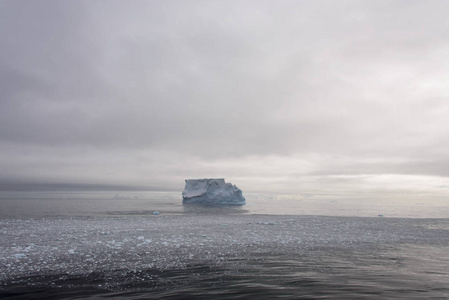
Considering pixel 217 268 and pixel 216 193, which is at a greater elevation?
pixel 216 193

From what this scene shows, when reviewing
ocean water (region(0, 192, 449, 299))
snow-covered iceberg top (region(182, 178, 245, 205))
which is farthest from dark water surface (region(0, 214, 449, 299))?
snow-covered iceberg top (region(182, 178, 245, 205))

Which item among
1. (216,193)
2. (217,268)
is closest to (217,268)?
(217,268)

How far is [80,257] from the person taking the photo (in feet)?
34.0

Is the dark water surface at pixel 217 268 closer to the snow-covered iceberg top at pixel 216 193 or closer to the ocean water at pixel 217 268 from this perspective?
the ocean water at pixel 217 268

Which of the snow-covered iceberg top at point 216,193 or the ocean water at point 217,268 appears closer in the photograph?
the ocean water at point 217,268

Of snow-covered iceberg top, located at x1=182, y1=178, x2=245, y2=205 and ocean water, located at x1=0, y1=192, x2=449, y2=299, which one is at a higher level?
snow-covered iceberg top, located at x1=182, y1=178, x2=245, y2=205

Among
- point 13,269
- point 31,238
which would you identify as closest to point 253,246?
point 13,269

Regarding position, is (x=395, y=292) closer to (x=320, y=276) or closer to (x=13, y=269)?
(x=320, y=276)

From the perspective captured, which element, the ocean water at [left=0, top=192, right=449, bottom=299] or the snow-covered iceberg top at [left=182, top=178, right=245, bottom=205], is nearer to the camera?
the ocean water at [left=0, top=192, right=449, bottom=299]

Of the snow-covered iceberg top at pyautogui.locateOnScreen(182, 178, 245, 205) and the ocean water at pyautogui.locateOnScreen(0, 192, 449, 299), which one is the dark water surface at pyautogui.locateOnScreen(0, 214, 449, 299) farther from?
the snow-covered iceberg top at pyautogui.locateOnScreen(182, 178, 245, 205)

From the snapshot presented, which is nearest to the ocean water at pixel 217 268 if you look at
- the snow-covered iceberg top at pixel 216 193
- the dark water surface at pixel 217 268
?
the dark water surface at pixel 217 268

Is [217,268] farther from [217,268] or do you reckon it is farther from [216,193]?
[216,193]

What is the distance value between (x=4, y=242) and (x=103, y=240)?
422 centimetres

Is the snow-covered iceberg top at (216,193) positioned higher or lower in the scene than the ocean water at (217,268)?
higher
